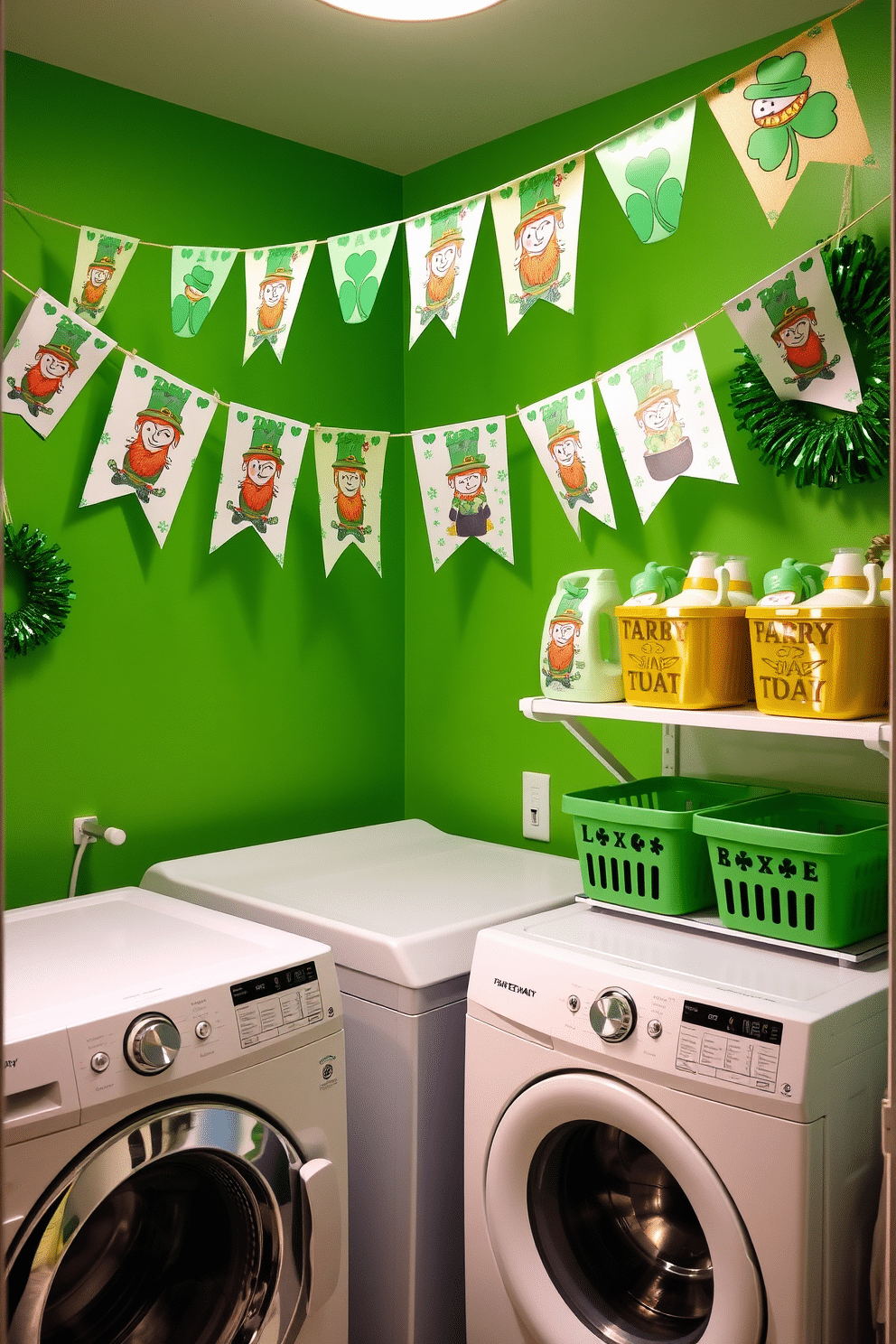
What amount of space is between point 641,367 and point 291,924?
120 centimetres

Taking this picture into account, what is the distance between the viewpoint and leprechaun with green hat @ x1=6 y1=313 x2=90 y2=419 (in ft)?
6.63

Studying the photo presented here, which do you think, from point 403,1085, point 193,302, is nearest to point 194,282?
point 193,302

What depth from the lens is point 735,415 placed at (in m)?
2.03

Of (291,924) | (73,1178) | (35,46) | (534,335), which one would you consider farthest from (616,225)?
(73,1178)

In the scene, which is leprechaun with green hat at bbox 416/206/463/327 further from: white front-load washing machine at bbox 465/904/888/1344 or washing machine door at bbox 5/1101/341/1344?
washing machine door at bbox 5/1101/341/1344

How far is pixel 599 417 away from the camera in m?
2.32

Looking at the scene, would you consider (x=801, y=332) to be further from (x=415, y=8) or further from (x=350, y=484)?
(x=350, y=484)

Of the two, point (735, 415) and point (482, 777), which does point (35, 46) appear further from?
point (482, 777)

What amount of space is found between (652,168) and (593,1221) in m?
1.67

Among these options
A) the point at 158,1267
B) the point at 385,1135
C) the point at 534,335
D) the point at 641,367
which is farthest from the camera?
the point at 534,335

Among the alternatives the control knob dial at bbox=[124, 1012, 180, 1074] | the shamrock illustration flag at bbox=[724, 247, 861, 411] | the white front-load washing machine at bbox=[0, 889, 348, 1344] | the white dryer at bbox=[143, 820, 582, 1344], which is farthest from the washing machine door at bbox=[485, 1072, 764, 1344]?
the shamrock illustration flag at bbox=[724, 247, 861, 411]

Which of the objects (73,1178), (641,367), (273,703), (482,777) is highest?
(641,367)

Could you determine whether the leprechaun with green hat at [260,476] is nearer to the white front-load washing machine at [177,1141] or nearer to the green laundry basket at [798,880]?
the white front-load washing machine at [177,1141]

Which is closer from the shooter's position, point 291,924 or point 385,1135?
point 385,1135
